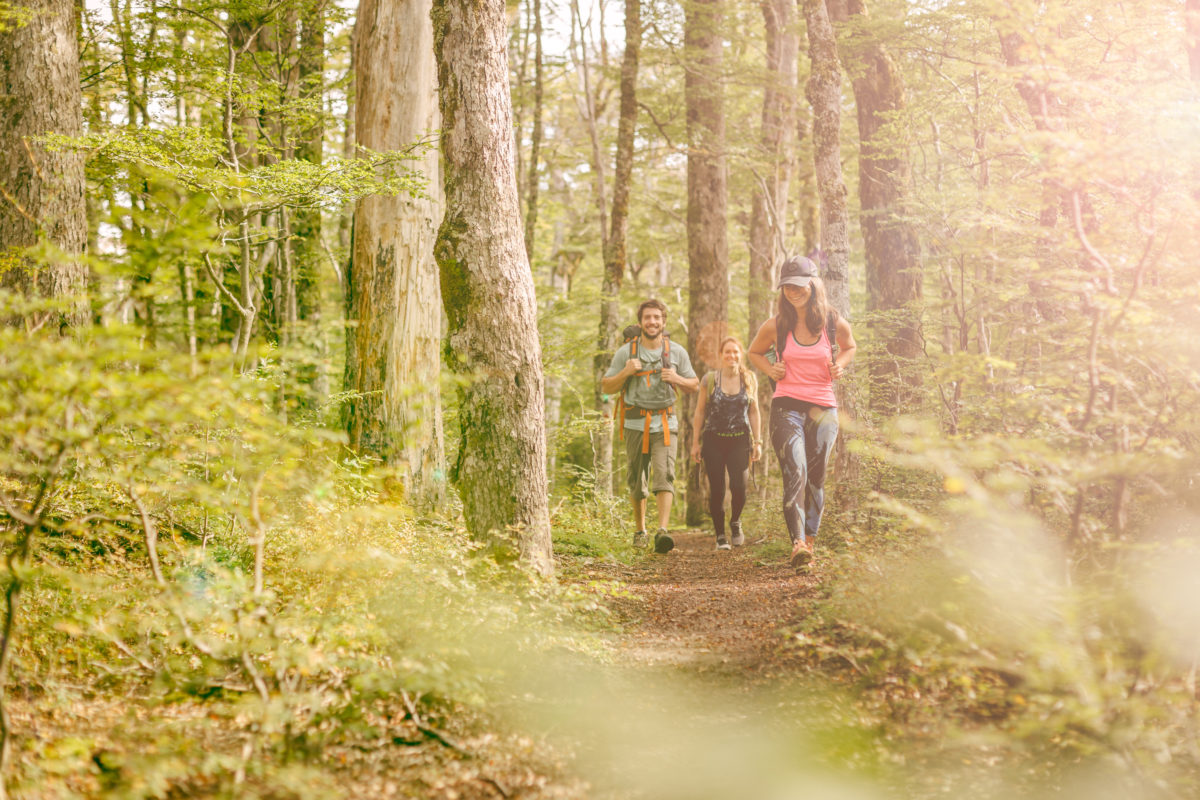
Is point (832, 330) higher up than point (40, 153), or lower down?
lower down

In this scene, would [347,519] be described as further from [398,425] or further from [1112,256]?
[1112,256]

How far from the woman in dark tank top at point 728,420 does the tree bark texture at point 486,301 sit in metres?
3.22

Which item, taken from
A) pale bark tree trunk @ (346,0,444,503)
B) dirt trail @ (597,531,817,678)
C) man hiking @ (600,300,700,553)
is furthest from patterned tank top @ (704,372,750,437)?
pale bark tree trunk @ (346,0,444,503)

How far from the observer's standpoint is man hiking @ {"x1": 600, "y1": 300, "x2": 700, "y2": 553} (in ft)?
24.9

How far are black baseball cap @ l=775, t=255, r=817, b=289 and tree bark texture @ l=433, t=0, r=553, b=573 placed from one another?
2385mm

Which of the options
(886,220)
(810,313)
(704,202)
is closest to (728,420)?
(810,313)

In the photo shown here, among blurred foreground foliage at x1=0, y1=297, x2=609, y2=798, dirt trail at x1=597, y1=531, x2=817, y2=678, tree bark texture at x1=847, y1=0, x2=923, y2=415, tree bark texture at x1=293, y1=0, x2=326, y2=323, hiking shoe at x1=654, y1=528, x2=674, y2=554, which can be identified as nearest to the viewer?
blurred foreground foliage at x1=0, y1=297, x2=609, y2=798

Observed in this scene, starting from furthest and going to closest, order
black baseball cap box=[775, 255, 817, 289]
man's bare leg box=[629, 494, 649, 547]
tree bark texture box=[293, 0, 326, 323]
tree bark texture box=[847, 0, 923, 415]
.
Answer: tree bark texture box=[293, 0, 326, 323] → tree bark texture box=[847, 0, 923, 415] → man's bare leg box=[629, 494, 649, 547] → black baseball cap box=[775, 255, 817, 289]

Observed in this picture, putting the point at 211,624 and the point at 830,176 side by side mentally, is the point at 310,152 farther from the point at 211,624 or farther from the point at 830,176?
the point at 211,624

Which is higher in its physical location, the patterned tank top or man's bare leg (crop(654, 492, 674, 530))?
the patterned tank top

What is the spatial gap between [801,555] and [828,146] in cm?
487

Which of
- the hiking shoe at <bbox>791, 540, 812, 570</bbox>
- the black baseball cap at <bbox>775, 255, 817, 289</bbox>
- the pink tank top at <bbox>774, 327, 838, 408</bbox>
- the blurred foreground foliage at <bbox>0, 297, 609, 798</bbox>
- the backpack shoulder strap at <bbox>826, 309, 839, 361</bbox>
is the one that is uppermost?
the black baseball cap at <bbox>775, 255, 817, 289</bbox>

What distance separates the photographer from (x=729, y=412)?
759 centimetres

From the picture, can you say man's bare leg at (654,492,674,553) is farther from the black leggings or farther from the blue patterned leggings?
the blue patterned leggings
